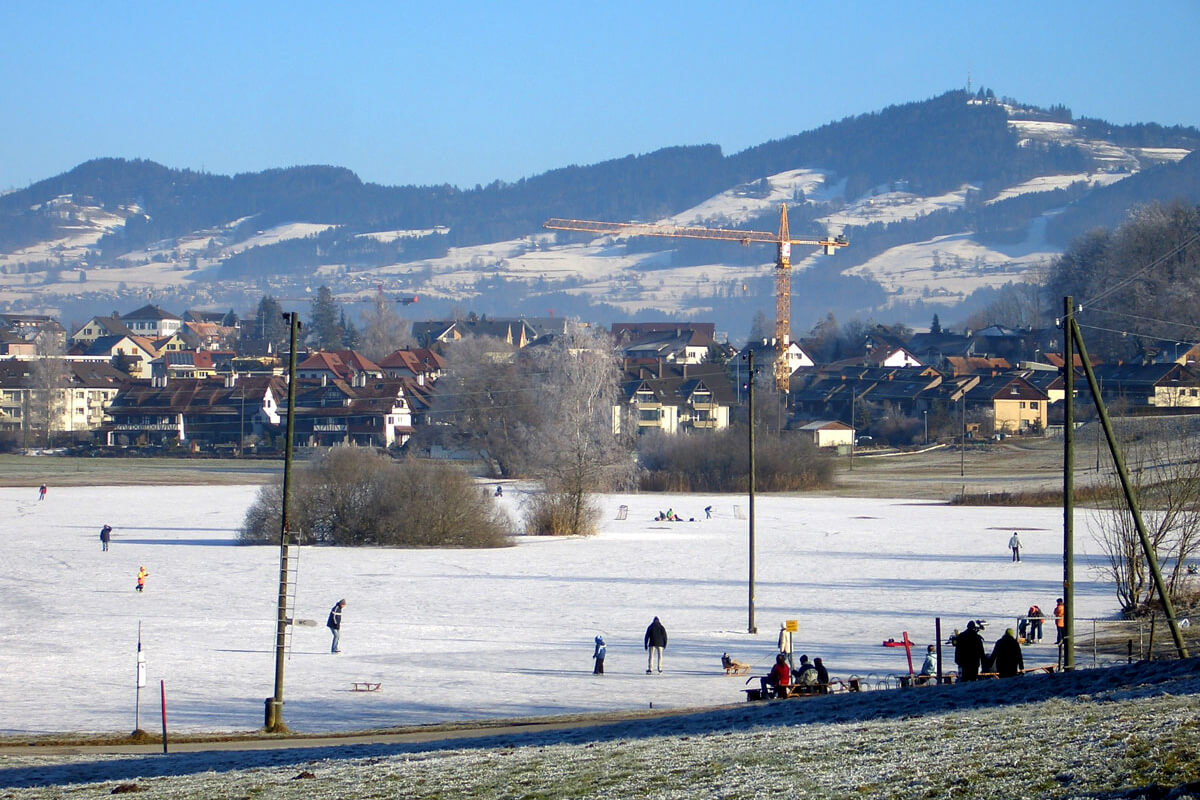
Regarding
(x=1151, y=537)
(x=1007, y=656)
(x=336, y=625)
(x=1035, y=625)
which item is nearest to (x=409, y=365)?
(x=1151, y=537)

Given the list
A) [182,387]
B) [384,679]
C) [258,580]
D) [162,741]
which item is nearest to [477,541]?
[258,580]

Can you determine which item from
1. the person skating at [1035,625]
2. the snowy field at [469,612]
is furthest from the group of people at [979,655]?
the person skating at [1035,625]

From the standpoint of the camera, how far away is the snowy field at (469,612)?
23.0m

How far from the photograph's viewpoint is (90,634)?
29016 millimetres

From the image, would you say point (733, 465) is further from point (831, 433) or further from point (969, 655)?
point (969, 655)

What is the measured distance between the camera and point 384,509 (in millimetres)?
54156

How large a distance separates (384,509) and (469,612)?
21633 millimetres

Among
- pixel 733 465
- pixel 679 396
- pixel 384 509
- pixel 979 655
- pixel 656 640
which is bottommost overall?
pixel 656 640

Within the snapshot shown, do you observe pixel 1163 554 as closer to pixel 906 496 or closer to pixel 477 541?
pixel 477 541

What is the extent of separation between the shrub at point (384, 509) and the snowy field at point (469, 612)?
2261 mm

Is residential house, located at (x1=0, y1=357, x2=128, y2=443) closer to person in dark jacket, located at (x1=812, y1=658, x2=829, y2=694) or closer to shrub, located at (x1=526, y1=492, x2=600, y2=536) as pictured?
shrub, located at (x1=526, y1=492, x2=600, y2=536)

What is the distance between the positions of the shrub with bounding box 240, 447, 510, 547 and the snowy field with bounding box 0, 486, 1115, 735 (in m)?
2.26

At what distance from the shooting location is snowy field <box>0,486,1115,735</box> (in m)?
23.0

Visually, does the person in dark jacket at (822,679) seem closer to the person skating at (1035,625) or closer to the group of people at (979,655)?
the group of people at (979,655)
